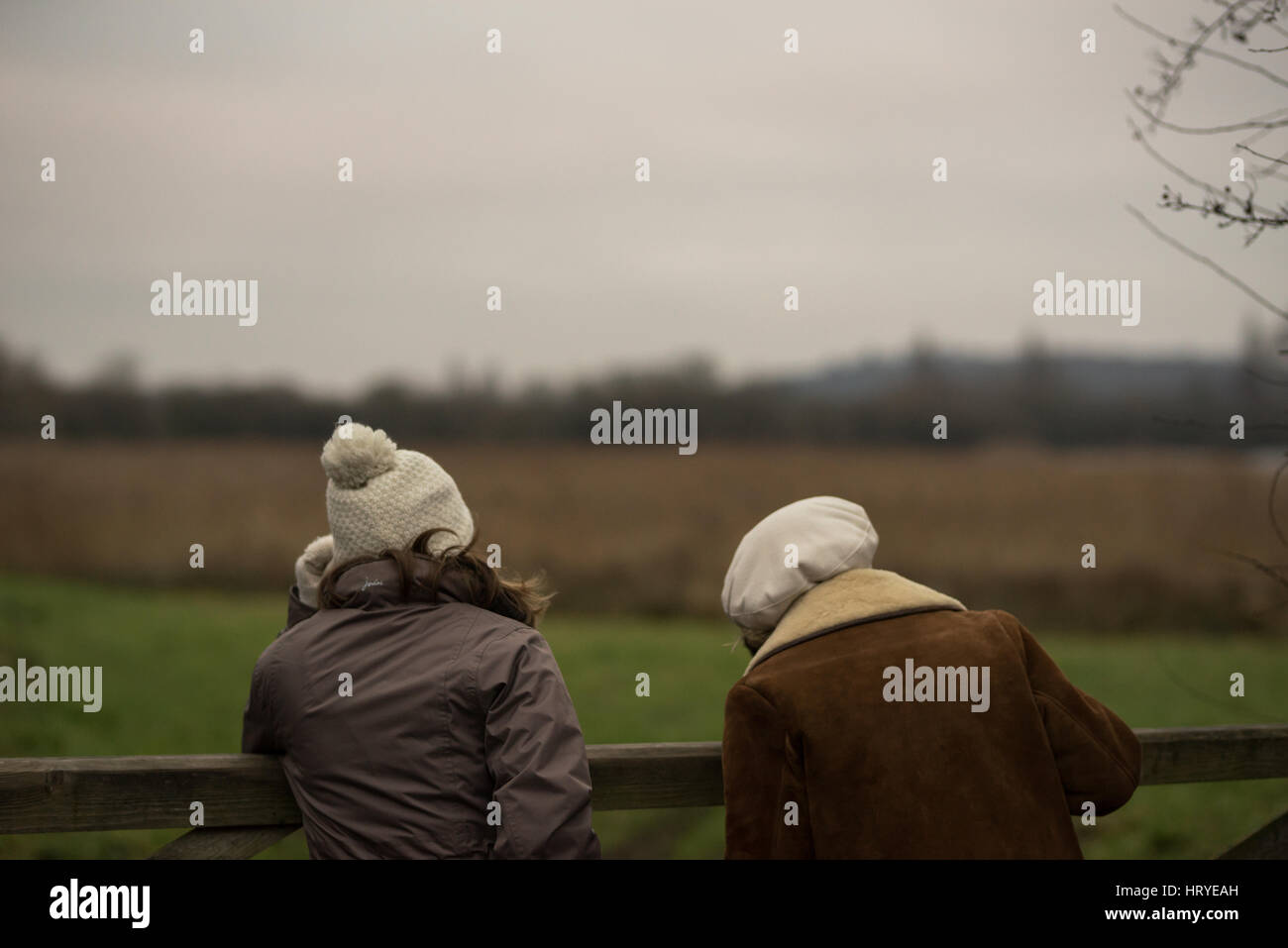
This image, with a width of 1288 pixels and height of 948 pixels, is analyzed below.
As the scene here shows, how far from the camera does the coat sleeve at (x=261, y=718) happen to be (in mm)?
2312

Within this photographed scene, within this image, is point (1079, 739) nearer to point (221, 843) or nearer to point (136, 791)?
point (221, 843)

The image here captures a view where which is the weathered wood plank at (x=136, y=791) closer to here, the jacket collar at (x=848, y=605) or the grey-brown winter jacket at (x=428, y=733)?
the grey-brown winter jacket at (x=428, y=733)

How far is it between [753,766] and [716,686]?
13.9 meters

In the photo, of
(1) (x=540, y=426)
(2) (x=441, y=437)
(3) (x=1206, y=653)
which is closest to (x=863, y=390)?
(1) (x=540, y=426)

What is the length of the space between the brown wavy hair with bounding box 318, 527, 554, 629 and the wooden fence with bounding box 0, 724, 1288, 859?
37 cm

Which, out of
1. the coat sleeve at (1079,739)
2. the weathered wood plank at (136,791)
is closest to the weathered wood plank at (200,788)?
the weathered wood plank at (136,791)

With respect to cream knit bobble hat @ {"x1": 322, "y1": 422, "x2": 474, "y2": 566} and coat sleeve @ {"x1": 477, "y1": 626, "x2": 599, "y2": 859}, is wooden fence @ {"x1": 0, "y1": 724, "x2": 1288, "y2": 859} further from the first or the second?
cream knit bobble hat @ {"x1": 322, "y1": 422, "x2": 474, "y2": 566}

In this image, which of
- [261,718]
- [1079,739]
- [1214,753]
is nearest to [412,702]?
[261,718]

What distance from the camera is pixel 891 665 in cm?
221

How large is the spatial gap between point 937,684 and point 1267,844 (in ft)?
5.01

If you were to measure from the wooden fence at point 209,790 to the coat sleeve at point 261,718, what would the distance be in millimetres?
30

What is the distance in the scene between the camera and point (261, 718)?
2.35 meters
